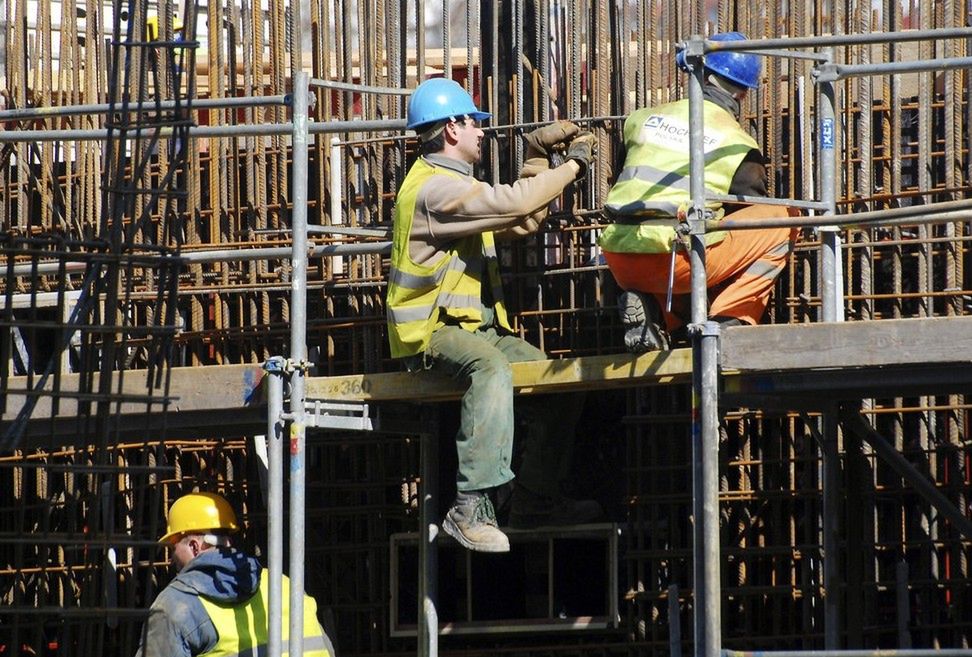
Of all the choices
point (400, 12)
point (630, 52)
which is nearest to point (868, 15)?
point (630, 52)

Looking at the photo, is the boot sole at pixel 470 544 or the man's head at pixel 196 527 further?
the man's head at pixel 196 527

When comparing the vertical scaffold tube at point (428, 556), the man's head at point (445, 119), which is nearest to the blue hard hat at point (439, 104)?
the man's head at point (445, 119)

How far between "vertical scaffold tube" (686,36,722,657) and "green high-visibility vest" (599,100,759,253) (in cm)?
42

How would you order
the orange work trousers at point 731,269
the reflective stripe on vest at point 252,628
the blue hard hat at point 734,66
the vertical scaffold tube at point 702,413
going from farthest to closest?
the blue hard hat at point 734,66 → the reflective stripe on vest at point 252,628 → the orange work trousers at point 731,269 → the vertical scaffold tube at point 702,413

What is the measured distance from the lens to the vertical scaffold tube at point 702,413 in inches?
335

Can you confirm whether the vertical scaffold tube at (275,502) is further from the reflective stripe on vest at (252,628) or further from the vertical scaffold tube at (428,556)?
the vertical scaffold tube at (428,556)

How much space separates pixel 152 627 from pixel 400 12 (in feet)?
13.8

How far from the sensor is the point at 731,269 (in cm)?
944

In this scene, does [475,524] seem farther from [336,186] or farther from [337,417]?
[336,186]

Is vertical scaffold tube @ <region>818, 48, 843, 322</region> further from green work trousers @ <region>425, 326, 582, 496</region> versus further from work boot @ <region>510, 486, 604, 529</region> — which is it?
work boot @ <region>510, 486, 604, 529</region>

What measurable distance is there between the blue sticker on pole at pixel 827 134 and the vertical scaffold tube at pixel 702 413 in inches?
37.6

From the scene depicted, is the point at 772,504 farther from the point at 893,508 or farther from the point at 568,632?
the point at 568,632

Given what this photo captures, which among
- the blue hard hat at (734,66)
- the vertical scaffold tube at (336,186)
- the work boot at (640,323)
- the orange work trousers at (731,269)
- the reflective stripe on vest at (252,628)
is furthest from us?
the vertical scaffold tube at (336,186)

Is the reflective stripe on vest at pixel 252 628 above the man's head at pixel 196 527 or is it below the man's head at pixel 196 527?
below
